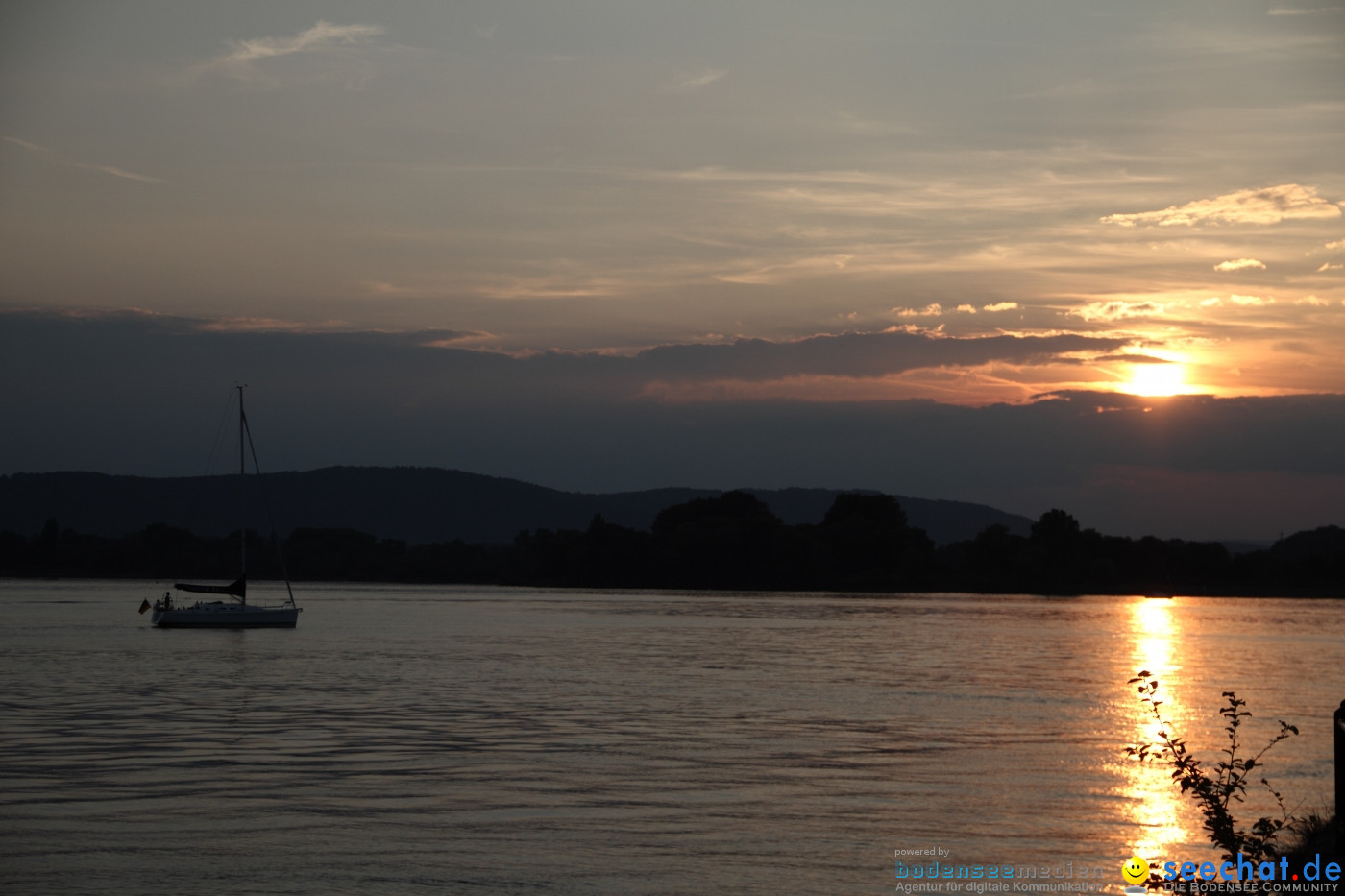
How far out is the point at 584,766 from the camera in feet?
90.1

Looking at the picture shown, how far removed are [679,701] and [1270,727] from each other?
17.7 meters

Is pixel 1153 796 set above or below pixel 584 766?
below

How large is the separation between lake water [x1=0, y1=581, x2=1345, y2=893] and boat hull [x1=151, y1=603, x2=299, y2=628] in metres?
15.6

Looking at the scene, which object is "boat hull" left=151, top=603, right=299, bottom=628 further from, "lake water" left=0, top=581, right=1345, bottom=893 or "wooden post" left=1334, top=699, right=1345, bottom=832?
"wooden post" left=1334, top=699, right=1345, bottom=832

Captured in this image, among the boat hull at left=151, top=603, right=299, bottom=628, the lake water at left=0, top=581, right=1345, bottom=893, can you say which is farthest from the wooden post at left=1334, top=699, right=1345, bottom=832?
the boat hull at left=151, top=603, right=299, bottom=628

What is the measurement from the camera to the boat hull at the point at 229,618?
83688 millimetres

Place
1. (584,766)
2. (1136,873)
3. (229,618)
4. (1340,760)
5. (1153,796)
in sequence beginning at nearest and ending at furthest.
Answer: (1340,760)
(1136,873)
(1153,796)
(584,766)
(229,618)

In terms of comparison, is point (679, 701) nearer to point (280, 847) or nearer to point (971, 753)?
point (971, 753)

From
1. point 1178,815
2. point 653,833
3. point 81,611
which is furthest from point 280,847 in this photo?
point 81,611

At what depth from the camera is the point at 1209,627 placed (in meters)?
116

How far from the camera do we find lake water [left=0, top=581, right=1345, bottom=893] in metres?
18.6

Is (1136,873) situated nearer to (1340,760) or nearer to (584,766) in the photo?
(1340,760)

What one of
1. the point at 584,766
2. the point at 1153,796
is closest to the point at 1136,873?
the point at 1153,796

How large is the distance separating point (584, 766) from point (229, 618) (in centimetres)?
6220
